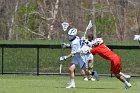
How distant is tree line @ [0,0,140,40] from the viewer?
151 ft

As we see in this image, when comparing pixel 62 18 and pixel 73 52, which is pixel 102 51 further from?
pixel 62 18

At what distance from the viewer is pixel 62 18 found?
45938 millimetres

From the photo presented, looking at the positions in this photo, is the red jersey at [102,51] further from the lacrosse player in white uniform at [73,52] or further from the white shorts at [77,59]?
the white shorts at [77,59]

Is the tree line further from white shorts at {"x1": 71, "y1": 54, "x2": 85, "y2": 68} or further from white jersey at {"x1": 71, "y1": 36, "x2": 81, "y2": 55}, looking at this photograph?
white jersey at {"x1": 71, "y1": 36, "x2": 81, "y2": 55}

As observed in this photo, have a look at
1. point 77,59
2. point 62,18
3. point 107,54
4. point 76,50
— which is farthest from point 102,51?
point 62,18

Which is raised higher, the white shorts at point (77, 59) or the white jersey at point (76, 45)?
the white jersey at point (76, 45)

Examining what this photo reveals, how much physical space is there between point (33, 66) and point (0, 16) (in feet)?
50.2

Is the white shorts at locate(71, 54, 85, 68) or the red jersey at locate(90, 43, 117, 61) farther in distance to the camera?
the white shorts at locate(71, 54, 85, 68)

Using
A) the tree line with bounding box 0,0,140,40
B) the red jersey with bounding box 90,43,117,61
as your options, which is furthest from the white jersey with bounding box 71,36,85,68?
the tree line with bounding box 0,0,140,40

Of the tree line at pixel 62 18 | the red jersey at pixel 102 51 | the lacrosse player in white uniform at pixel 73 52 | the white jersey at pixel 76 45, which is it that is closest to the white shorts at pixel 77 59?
the lacrosse player in white uniform at pixel 73 52

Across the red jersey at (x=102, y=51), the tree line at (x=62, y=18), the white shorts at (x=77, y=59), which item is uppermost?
the tree line at (x=62, y=18)

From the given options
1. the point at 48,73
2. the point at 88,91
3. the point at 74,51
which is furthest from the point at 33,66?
the point at 88,91

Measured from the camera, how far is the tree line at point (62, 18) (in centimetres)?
4597

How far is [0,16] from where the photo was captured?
47.2 metres
